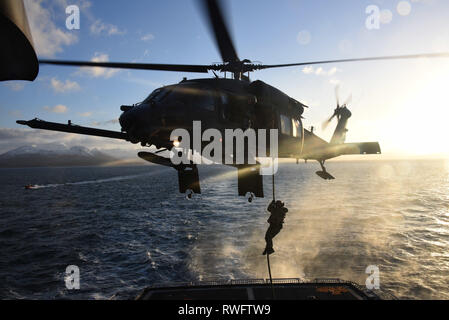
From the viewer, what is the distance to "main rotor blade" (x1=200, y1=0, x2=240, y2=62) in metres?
5.66

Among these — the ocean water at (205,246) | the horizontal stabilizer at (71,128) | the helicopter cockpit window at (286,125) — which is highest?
the helicopter cockpit window at (286,125)

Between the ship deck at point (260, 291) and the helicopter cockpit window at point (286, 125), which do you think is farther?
the ship deck at point (260, 291)

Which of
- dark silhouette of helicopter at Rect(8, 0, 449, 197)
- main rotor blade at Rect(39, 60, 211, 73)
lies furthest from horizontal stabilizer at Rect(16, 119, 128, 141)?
main rotor blade at Rect(39, 60, 211, 73)

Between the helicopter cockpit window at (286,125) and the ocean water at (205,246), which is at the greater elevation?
the helicopter cockpit window at (286,125)

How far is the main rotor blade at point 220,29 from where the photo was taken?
223 inches

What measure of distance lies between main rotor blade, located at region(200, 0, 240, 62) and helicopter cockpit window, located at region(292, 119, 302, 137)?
163 inches

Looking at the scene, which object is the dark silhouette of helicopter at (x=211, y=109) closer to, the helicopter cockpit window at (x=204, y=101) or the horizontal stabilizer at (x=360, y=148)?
the helicopter cockpit window at (x=204, y=101)

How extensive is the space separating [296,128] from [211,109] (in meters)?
5.11

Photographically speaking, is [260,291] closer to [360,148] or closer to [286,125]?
[360,148]

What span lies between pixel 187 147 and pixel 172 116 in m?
1.41

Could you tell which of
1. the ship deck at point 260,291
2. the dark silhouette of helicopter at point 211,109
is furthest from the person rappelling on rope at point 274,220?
the ship deck at point 260,291

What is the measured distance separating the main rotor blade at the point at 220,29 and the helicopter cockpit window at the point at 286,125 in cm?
305

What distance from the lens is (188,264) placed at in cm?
4650

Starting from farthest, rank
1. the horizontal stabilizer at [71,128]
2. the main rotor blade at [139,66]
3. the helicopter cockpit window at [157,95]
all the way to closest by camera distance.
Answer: the helicopter cockpit window at [157,95]
the horizontal stabilizer at [71,128]
the main rotor blade at [139,66]
